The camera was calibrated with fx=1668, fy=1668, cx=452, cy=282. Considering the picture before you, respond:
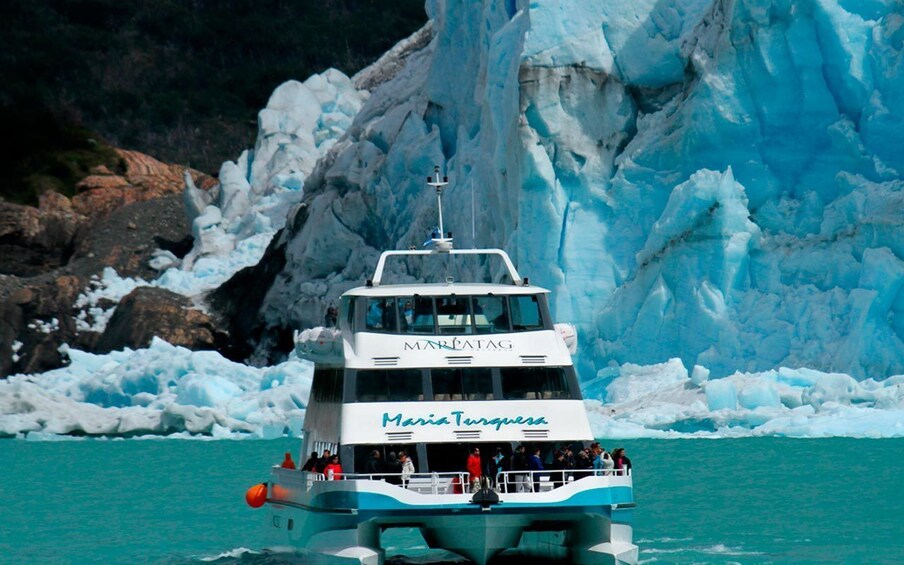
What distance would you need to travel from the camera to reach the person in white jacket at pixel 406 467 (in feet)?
53.0

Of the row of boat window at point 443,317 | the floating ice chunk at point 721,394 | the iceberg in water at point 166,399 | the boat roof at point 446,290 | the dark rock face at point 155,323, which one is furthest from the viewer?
the dark rock face at point 155,323

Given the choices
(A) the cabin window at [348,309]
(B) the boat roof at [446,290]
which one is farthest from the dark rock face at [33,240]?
(B) the boat roof at [446,290]

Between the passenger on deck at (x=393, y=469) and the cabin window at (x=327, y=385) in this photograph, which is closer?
the passenger on deck at (x=393, y=469)

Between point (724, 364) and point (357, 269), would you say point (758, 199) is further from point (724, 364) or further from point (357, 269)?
point (357, 269)

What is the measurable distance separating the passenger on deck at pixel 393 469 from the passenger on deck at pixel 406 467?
50 mm

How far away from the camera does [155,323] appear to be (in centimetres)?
4550

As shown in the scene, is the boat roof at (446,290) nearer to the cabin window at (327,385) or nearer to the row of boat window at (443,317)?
the row of boat window at (443,317)

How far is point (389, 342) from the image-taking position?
17188 mm

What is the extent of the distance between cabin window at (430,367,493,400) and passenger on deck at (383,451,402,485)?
0.89 m

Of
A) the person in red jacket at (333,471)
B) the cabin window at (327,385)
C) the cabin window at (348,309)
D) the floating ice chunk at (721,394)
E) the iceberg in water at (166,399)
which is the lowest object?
the person in red jacket at (333,471)

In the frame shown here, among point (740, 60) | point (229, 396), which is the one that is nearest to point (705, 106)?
point (740, 60)

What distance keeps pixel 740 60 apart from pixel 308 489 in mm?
19689

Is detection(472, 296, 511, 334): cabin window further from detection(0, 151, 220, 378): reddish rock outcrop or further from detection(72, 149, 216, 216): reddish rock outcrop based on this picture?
detection(72, 149, 216, 216): reddish rock outcrop

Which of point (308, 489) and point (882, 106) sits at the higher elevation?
point (882, 106)
